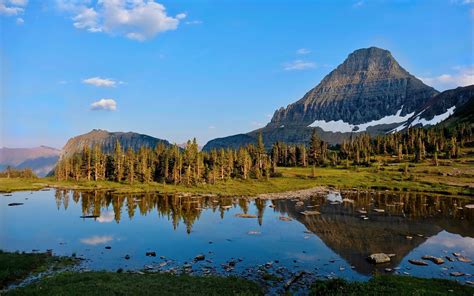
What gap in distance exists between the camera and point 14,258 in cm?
3806

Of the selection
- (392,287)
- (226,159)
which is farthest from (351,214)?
(226,159)

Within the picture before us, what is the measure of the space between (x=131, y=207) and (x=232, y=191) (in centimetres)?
3644

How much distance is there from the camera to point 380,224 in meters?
63.5

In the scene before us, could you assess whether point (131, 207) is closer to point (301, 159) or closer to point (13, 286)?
point (13, 286)

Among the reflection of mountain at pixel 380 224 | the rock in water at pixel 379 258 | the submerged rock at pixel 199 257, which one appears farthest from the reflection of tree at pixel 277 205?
the rock in water at pixel 379 258

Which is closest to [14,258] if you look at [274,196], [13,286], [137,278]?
[13,286]

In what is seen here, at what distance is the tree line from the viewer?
448ft

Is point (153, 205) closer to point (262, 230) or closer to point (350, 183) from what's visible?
point (262, 230)

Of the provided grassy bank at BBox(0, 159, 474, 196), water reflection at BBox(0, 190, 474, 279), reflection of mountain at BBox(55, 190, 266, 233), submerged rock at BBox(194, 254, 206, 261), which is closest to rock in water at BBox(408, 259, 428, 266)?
water reflection at BBox(0, 190, 474, 279)

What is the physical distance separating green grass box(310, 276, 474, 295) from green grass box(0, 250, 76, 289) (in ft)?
90.9

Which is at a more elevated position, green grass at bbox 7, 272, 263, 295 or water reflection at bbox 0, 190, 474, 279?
green grass at bbox 7, 272, 263, 295

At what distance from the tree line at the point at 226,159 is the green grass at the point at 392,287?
99.9 meters

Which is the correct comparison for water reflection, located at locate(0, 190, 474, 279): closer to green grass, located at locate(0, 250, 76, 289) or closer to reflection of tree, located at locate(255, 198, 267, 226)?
reflection of tree, located at locate(255, 198, 267, 226)

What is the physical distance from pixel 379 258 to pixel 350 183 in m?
82.8
